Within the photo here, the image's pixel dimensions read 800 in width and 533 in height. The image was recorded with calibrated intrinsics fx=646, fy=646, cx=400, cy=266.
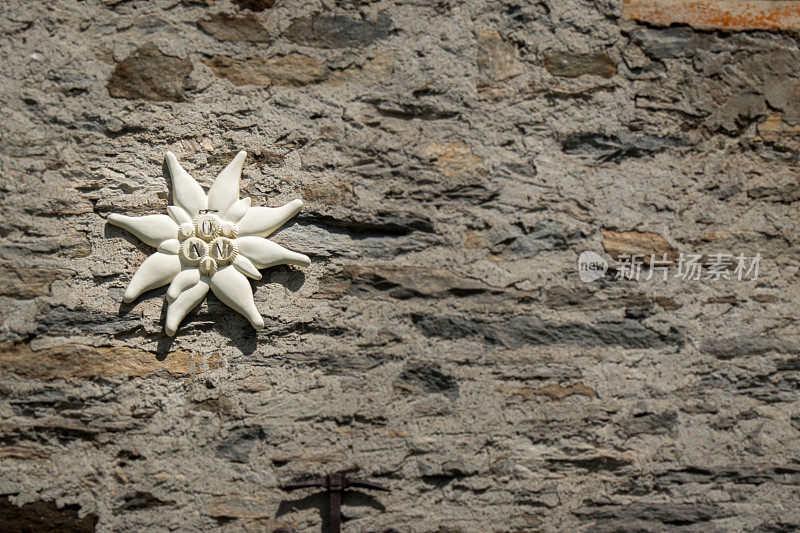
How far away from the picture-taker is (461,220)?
2029mm

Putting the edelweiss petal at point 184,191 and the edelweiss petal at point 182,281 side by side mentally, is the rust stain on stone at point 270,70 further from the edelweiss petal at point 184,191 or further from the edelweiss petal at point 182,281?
the edelweiss petal at point 182,281

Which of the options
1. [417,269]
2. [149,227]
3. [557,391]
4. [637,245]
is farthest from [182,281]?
[637,245]

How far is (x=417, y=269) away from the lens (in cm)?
201

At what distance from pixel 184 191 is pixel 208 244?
0.56ft

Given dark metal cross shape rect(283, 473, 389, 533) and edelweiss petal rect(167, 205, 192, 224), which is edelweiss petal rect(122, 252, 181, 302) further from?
dark metal cross shape rect(283, 473, 389, 533)

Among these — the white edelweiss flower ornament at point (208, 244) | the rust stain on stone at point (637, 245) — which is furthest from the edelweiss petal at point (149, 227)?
the rust stain on stone at point (637, 245)

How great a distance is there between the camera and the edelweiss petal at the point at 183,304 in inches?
73.2

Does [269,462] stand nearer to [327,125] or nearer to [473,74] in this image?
[327,125]

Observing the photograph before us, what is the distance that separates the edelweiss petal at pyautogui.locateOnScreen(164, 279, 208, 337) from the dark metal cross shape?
569 millimetres

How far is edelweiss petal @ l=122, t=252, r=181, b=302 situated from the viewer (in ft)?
6.11

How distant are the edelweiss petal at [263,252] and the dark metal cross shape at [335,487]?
2.12ft

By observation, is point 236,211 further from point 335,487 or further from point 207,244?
point 335,487

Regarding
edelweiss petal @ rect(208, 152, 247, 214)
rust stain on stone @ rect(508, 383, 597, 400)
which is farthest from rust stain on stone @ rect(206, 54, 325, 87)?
rust stain on stone @ rect(508, 383, 597, 400)

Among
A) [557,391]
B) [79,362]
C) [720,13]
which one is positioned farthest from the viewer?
[720,13]
